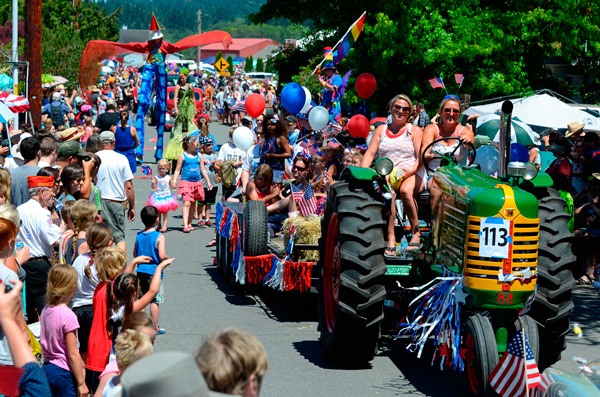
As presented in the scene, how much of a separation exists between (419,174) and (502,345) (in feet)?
7.92

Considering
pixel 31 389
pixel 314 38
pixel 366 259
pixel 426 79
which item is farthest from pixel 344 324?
pixel 314 38

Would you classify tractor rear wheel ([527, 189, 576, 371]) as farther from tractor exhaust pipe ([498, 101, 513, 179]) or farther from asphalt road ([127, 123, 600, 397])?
asphalt road ([127, 123, 600, 397])

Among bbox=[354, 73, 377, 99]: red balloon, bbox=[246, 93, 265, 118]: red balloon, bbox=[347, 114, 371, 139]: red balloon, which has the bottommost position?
bbox=[347, 114, 371, 139]: red balloon

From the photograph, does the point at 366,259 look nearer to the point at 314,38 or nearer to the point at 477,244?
the point at 477,244

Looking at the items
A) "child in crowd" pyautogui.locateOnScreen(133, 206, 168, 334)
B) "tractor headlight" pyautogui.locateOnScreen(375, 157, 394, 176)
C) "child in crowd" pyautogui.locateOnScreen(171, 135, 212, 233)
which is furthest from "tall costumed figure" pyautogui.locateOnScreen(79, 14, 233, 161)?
"tractor headlight" pyautogui.locateOnScreen(375, 157, 394, 176)

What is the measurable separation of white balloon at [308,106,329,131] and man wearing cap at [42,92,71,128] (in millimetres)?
13808

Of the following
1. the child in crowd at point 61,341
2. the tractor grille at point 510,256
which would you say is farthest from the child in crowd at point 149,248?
the tractor grille at point 510,256

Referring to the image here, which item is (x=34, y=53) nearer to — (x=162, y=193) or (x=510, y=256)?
(x=162, y=193)

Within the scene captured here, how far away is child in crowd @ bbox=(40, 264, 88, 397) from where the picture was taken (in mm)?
6715

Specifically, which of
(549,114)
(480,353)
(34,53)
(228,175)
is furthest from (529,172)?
(34,53)

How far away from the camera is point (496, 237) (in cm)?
774

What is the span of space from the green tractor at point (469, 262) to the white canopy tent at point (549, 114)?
8.77 metres

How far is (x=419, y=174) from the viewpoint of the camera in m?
9.77

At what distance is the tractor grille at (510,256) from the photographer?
7.75 m
